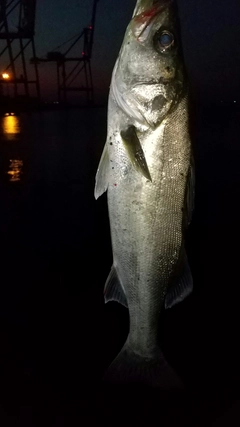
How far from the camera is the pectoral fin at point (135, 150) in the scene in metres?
1.70

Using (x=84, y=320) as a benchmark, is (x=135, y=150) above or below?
above

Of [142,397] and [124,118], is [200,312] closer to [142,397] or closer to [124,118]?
[142,397]

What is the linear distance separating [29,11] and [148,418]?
50188mm

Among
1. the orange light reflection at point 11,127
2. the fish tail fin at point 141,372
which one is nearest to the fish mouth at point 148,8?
the fish tail fin at point 141,372

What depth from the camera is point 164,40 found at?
1784 mm

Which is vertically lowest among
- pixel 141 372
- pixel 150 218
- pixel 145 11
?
pixel 141 372

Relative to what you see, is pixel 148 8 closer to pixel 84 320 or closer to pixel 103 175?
pixel 103 175

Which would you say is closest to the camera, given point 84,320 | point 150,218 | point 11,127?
point 150,218

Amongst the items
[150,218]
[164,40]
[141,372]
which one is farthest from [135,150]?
[141,372]

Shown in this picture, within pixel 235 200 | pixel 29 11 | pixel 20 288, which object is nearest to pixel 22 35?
pixel 29 11

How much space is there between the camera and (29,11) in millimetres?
44625

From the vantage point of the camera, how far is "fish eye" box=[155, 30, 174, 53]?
178cm

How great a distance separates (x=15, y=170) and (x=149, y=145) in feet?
37.0

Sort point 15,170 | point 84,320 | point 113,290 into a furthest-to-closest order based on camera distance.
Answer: point 15,170 → point 84,320 → point 113,290
